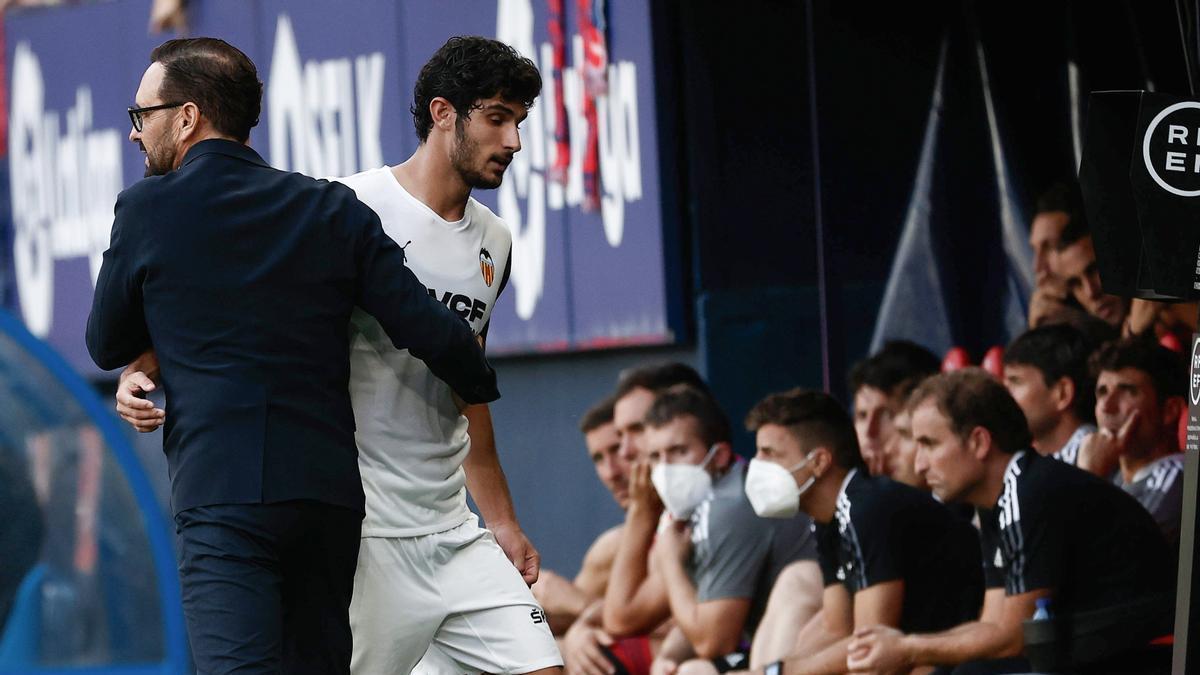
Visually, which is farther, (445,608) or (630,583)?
(630,583)

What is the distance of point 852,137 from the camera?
8.77m

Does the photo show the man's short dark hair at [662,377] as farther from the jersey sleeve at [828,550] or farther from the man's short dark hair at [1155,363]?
the man's short dark hair at [1155,363]

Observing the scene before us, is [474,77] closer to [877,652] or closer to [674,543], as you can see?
[877,652]

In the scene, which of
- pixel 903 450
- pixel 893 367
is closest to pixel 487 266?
pixel 903 450

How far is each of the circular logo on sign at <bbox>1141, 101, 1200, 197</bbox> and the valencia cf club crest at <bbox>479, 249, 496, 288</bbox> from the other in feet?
4.76

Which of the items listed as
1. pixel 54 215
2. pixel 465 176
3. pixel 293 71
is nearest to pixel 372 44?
pixel 293 71

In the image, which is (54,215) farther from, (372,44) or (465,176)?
(465,176)

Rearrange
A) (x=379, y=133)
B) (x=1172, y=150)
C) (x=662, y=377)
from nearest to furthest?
(x=1172, y=150)
(x=662, y=377)
(x=379, y=133)

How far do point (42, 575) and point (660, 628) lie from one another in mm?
2853

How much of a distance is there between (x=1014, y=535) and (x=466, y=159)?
2713 millimetres

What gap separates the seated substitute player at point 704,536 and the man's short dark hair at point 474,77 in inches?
140

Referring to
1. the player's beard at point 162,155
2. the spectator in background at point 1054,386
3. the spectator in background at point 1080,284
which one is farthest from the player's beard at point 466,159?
the spectator in background at point 1080,284

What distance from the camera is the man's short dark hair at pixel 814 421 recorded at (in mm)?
7426

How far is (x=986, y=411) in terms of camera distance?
22.5 feet
